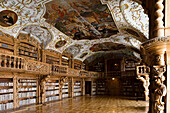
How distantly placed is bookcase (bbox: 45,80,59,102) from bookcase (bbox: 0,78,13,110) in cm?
334

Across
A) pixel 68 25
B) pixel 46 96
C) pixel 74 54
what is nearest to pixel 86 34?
pixel 68 25

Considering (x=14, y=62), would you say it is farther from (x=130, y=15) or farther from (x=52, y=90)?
(x=130, y=15)

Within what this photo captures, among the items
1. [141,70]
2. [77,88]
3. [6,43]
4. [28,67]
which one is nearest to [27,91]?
[28,67]

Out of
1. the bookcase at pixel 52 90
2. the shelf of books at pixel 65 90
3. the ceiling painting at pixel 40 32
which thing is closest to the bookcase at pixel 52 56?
the ceiling painting at pixel 40 32

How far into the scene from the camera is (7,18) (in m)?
7.50

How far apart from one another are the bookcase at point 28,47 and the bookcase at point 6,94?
73.4 inches

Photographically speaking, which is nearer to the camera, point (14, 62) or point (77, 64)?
point (14, 62)

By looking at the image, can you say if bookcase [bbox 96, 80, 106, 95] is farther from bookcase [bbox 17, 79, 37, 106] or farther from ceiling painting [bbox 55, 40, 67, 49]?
bookcase [bbox 17, 79, 37, 106]

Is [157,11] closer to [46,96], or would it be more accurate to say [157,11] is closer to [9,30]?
[9,30]

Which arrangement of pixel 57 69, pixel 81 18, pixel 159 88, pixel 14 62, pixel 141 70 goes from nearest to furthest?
pixel 159 88 → pixel 14 62 → pixel 81 18 → pixel 57 69 → pixel 141 70

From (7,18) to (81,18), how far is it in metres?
3.88

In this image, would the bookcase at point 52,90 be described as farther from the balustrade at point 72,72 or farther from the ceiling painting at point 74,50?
the ceiling painting at point 74,50

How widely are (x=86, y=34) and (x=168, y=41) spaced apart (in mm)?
9068

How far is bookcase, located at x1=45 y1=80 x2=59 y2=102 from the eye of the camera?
11.6 meters
